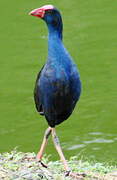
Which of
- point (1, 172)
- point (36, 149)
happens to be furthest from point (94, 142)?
point (1, 172)

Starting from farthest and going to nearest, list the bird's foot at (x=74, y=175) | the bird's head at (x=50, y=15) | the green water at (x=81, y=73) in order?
the green water at (x=81, y=73), the bird's foot at (x=74, y=175), the bird's head at (x=50, y=15)

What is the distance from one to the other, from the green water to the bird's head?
328cm

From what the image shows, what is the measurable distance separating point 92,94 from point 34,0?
6.26m

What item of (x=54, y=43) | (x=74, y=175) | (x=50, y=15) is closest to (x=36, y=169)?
(x=74, y=175)

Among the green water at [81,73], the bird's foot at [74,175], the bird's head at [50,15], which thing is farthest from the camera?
the green water at [81,73]

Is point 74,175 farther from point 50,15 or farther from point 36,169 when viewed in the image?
point 50,15

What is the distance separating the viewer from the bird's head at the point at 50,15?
5715 millimetres

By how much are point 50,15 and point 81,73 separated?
21.7 feet

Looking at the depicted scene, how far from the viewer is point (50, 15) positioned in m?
5.73

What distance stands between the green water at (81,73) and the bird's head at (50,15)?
3.28 meters

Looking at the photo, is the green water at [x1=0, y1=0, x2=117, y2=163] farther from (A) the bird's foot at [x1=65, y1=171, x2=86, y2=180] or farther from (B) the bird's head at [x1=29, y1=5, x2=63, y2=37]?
(B) the bird's head at [x1=29, y1=5, x2=63, y2=37]

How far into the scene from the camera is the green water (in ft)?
32.1

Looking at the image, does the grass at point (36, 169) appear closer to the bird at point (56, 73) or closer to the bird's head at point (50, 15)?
the bird at point (56, 73)

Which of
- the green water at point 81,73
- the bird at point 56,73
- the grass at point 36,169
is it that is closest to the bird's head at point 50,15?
the bird at point 56,73
